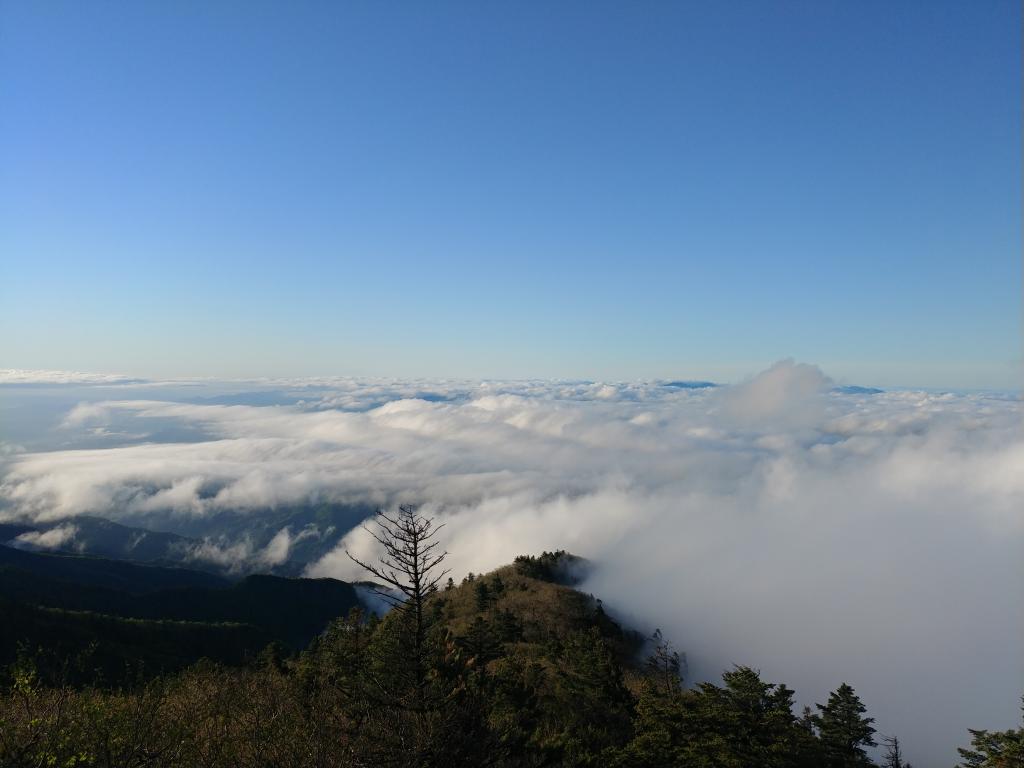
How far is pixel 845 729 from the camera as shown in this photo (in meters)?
59.3

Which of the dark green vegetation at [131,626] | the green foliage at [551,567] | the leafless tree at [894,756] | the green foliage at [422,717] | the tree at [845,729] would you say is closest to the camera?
the green foliage at [422,717]

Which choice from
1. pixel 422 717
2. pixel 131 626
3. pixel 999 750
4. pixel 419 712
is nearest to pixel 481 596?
pixel 999 750

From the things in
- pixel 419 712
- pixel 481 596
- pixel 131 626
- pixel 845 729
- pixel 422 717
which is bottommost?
pixel 131 626

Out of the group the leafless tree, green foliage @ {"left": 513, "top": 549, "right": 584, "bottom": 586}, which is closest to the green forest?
the leafless tree

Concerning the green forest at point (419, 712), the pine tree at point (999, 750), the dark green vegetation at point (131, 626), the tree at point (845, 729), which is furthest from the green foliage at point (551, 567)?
the pine tree at point (999, 750)

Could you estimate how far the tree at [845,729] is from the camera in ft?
183

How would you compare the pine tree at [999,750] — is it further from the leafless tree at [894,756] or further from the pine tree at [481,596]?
the pine tree at [481,596]

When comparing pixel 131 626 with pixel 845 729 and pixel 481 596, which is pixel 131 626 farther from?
pixel 845 729

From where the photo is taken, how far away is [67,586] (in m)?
173

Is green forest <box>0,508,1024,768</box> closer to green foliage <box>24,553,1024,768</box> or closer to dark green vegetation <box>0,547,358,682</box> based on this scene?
green foliage <box>24,553,1024,768</box>

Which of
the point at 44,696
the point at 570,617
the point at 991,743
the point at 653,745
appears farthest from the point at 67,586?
the point at 991,743

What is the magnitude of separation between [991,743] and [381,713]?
63.9 meters

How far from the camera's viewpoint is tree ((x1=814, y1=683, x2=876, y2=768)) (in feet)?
183

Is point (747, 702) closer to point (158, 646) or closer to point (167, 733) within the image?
point (167, 733)
